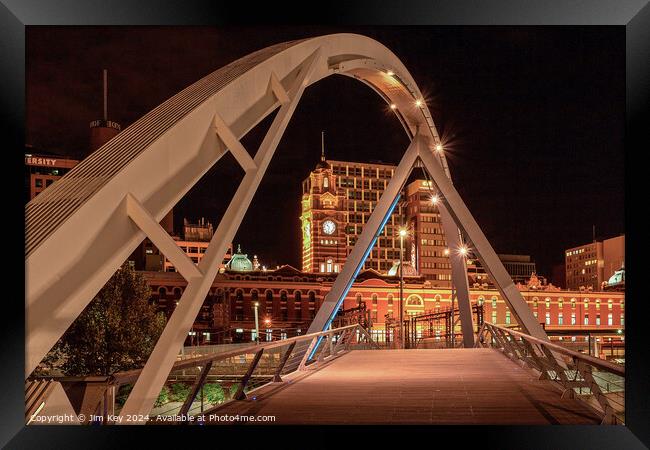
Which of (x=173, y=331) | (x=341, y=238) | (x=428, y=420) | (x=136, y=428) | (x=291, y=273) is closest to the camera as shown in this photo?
(x=173, y=331)

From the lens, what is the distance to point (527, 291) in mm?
73688

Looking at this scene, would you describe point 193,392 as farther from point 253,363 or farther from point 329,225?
point 329,225

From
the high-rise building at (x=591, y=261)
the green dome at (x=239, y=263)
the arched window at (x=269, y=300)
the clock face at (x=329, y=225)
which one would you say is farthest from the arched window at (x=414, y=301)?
the high-rise building at (x=591, y=261)

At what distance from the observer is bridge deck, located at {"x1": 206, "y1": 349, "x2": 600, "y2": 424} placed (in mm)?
6820

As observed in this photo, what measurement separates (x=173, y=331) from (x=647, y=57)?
14.8 ft

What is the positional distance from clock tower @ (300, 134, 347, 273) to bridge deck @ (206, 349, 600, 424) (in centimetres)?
7768

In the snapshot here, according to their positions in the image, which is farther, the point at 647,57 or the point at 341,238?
the point at 341,238

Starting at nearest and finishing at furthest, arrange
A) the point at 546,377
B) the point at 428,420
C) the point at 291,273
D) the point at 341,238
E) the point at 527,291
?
1. the point at 428,420
2. the point at 546,377
3. the point at 527,291
4. the point at 291,273
5. the point at 341,238

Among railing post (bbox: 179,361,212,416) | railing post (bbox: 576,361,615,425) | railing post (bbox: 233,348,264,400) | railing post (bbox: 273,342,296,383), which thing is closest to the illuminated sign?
railing post (bbox: 273,342,296,383)

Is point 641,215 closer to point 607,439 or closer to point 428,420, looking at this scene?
point 607,439

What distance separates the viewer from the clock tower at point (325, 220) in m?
89.4

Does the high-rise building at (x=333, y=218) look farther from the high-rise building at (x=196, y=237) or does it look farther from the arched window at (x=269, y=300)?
the arched window at (x=269, y=300)

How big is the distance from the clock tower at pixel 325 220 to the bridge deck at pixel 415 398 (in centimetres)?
7768
